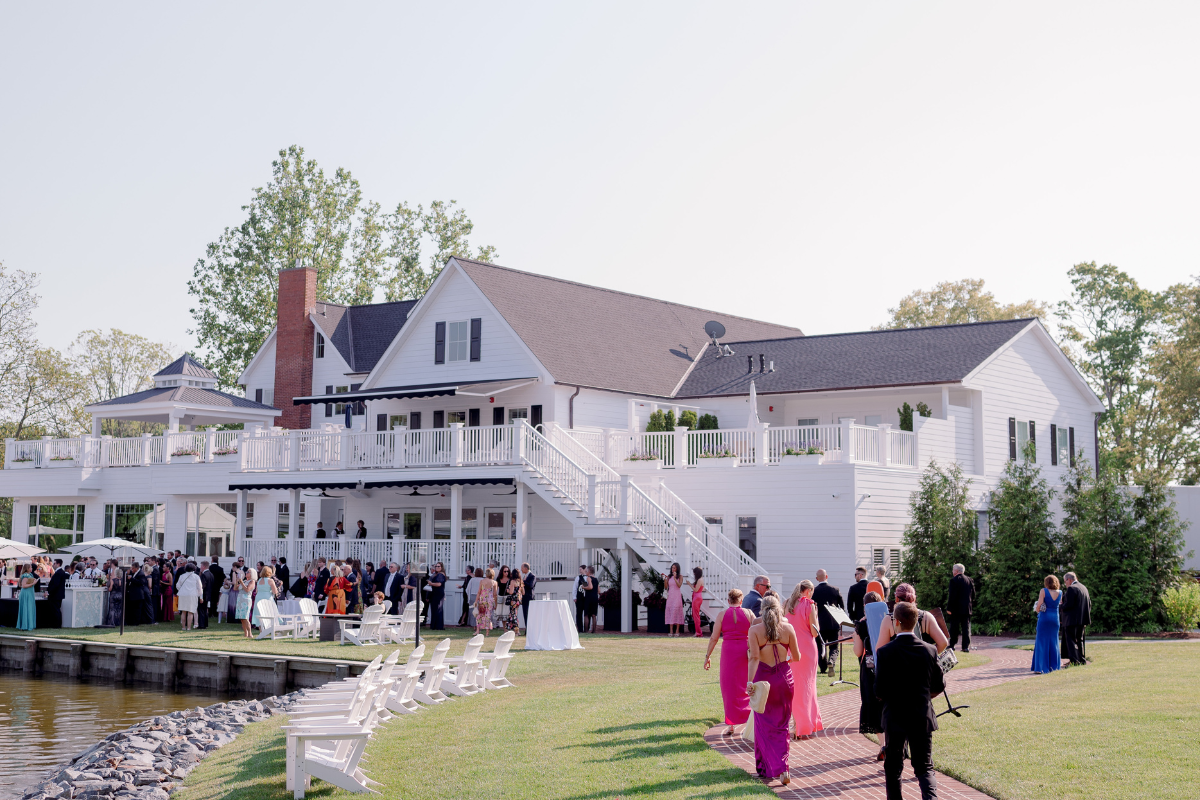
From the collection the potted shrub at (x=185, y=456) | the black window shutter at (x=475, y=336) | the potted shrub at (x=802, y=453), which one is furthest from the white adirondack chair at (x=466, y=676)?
the potted shrub at (x=185, y=456)

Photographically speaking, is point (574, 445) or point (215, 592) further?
point (215, 592)

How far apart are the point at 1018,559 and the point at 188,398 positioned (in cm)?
2723

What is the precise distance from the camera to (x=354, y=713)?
12430 mm

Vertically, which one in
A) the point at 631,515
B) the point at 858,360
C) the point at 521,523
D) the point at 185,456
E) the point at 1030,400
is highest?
the point at 858,360

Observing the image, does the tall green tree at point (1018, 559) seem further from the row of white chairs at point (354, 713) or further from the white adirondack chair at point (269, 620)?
the white adirondack chair at point (269, 620)

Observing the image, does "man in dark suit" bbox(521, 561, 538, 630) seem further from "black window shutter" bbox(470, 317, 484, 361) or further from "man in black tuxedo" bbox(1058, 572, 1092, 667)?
"man in black tuxedo" bbox(1058, 572, 1092, 667)

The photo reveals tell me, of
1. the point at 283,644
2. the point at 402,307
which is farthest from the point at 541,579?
the point at 402,307

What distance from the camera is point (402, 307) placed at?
161 feet

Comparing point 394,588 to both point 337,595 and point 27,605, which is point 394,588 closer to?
point 337,595

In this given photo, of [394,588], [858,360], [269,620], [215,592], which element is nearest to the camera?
[269,620]

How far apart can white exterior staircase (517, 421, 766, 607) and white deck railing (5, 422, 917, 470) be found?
0.34 ft

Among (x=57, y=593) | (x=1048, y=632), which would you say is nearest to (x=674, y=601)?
(x=1048, y=632)

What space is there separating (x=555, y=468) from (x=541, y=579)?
2694mm

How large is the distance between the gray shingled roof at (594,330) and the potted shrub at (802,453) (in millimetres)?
7024
